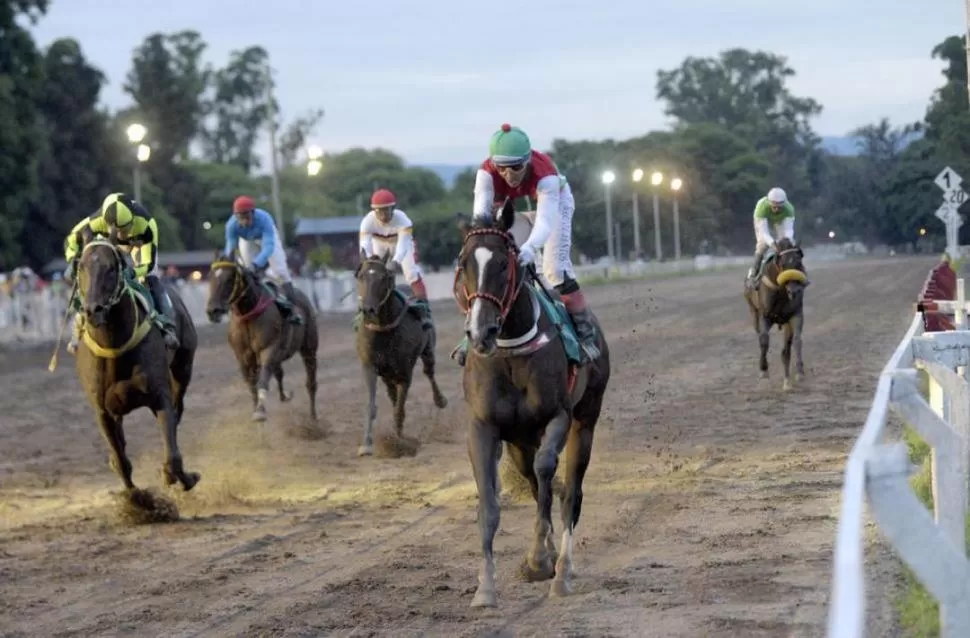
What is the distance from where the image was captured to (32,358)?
28656 mm

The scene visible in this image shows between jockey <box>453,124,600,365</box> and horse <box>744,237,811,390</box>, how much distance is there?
A: 8753mm

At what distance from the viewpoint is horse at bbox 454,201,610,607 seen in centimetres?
712

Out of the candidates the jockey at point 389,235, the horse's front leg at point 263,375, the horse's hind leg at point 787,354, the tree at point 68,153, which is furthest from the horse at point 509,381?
the tree at point 68,153

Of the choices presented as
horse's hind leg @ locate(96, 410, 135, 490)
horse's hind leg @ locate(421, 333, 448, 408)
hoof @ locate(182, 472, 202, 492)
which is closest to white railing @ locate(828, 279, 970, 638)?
hoof @ locate(182, 472, 202, 492)

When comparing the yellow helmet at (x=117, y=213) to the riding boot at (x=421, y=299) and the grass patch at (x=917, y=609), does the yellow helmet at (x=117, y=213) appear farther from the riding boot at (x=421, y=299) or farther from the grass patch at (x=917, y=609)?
the grass patch at (x=917, y=609)

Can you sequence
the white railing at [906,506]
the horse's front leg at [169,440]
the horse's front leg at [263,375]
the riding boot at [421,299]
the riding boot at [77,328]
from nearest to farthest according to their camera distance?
1. the white railing at [906,506]
2. the riding boot at [77,328]
3. the horse's front leg at [169,440]
4. the riding boot at [421,299]
5. the horse's front leg at [263,375]

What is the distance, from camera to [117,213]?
35.5 ft

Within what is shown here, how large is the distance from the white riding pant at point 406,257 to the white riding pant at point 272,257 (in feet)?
6.44

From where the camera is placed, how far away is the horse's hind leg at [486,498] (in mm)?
7113

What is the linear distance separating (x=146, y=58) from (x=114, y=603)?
9286 cm

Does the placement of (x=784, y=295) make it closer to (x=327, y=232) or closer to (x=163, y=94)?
(x=327, y=232)

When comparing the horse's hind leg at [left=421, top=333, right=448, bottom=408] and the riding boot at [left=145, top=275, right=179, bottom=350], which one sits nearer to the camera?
the riding boot at [left=145, top=275, right=179, bottom=350]

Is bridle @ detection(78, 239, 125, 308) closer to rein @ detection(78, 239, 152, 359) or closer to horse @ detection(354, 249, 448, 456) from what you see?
rein @ detection(78, 239, 152, 359)

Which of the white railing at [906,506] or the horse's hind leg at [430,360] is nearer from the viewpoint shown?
the white railing at [906,506]
